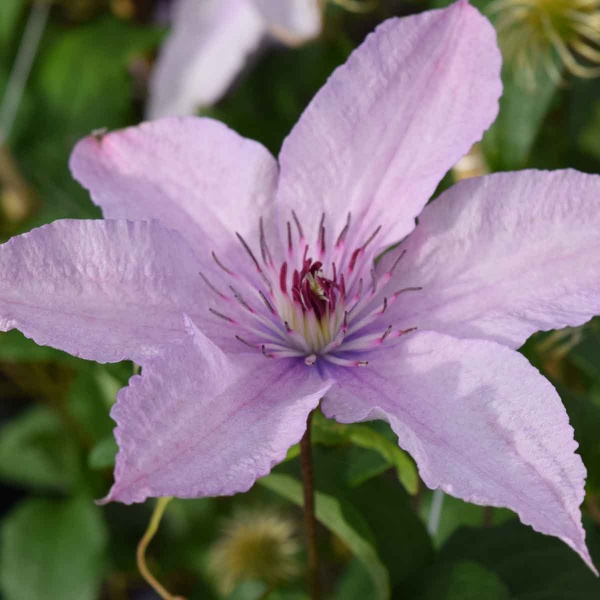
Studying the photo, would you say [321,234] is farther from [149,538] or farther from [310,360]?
[149,538]

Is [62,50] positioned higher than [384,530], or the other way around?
[62,50]

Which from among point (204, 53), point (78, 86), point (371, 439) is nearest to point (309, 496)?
point (371, 439)

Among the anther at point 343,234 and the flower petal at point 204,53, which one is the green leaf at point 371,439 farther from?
the flower petal at point 204,53

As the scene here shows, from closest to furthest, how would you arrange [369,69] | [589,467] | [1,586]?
[369,69]
[589,467]
[1,586]

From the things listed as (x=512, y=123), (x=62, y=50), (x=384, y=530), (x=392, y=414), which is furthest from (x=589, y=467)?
(x=62, y=50)

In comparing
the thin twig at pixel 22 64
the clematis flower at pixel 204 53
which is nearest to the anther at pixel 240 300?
the clematis flower at pixel 204 53

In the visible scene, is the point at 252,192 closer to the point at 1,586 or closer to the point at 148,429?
the point at 148,429
